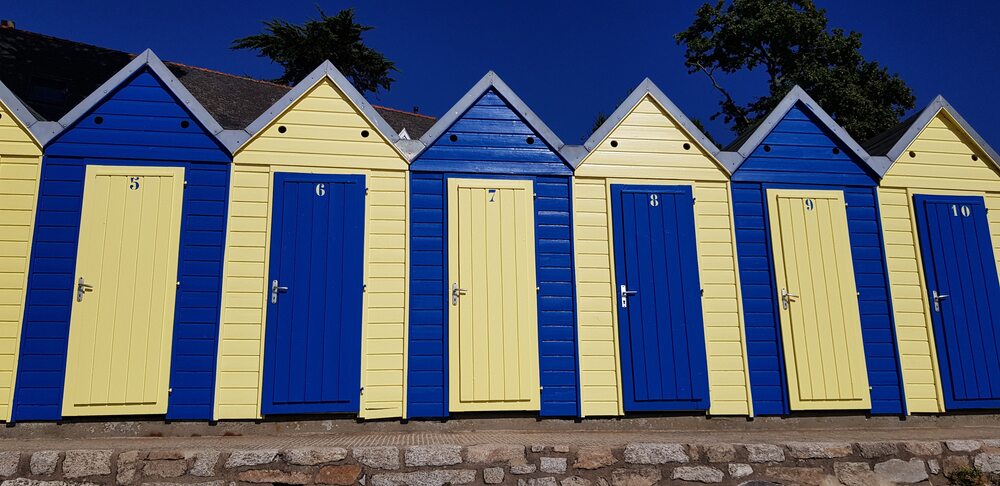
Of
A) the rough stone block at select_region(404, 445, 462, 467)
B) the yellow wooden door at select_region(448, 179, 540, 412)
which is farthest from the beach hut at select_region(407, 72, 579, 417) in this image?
the rough stone block at select_region(404, 445, 462, 467)

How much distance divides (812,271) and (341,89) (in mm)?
5538

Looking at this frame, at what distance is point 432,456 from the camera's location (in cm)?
537

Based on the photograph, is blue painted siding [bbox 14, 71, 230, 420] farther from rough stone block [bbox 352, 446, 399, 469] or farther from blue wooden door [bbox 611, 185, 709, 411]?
blue wooden door [bbox 611, 185, 709, 411]

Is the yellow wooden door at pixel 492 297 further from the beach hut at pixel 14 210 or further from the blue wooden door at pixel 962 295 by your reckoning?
the blue wooden door at pixel 962 295

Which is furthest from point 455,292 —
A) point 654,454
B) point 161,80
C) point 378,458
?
point 161,80

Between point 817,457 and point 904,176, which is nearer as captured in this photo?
point 817,457

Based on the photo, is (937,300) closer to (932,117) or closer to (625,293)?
(932,117)

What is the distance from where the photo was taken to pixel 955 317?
24.0 ft

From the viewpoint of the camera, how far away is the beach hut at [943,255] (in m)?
7.19

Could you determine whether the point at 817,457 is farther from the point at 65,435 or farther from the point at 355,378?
the point at 65,435

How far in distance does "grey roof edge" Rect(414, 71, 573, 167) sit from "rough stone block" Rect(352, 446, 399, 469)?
11.1ft

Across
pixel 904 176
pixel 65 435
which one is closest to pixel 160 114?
pixel 65 435

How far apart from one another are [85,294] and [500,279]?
401 centimetres

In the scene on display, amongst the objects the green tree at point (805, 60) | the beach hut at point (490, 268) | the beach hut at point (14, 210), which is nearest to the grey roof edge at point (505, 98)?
the beach hut at point (490, 268)
